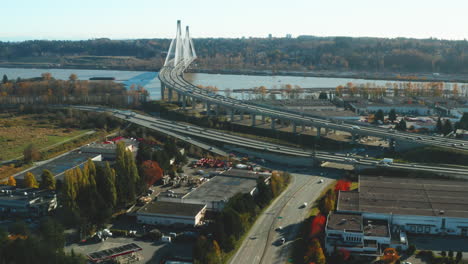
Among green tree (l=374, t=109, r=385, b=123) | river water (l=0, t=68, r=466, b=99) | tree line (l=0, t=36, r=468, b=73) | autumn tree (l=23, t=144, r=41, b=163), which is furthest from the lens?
tree line (l=0, t=36, r=468, b=73)

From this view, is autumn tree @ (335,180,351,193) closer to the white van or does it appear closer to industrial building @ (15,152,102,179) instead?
the white van

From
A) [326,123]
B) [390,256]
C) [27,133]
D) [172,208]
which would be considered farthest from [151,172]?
[27,133]

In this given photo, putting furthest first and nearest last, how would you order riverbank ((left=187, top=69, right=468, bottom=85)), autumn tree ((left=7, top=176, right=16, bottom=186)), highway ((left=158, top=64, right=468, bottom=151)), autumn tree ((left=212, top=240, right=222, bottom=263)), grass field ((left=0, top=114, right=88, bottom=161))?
riverbank ((left=187, top=69, right=468, bottom=85)), grass field ((left=0, top=114, right=88, bottom=161)), highway ((left=158, top=64, right=468, bottom=151)), autumn tree ((left=7, top=176, right=16, bottom=186)), autumn tree ((left=212, top=240, right=222, bottom=263))

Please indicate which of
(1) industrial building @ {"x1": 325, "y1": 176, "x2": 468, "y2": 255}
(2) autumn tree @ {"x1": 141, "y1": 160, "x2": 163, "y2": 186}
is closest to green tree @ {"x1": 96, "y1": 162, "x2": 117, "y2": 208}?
(2) autumn tree @ {"x1": 141, "y1": 160, "x2": 163, "y2": 186}

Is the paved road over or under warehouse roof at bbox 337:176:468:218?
under

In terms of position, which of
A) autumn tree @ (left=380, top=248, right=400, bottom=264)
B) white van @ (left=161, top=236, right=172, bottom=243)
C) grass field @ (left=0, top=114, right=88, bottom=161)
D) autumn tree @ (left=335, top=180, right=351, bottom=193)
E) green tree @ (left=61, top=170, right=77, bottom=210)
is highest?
green tree @ (left=61, top=170, right=77, bottom=210)

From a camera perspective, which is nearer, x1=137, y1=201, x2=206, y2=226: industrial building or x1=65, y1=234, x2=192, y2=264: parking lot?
x1=65, y1=234, x2=192, y2=264: parking lot
